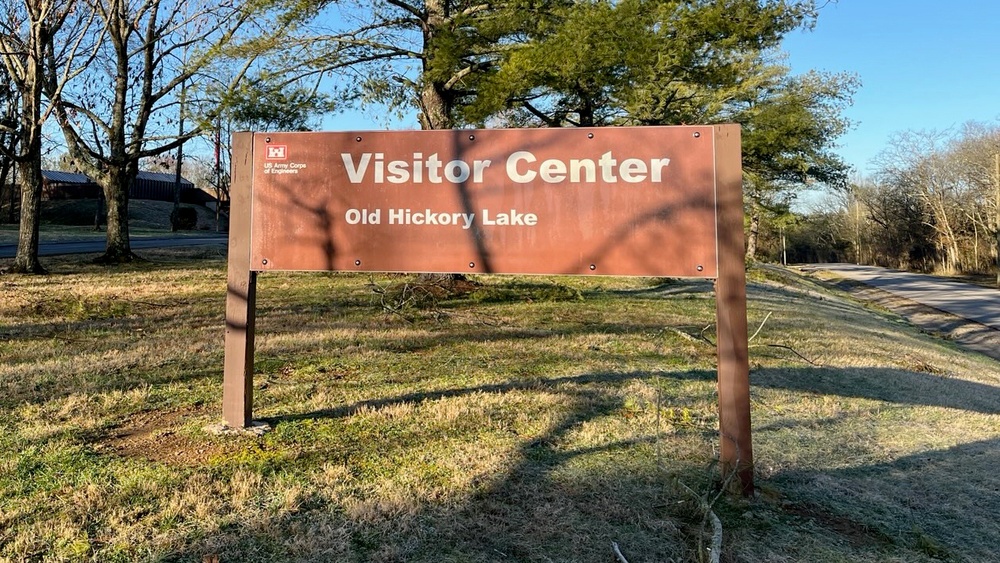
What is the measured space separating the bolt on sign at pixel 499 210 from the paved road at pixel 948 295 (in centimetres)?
1876

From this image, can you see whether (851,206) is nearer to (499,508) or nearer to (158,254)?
(158,254)

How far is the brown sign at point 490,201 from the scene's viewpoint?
10.6 ft

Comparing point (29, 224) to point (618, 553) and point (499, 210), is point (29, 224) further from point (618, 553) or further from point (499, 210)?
point (618, 553)

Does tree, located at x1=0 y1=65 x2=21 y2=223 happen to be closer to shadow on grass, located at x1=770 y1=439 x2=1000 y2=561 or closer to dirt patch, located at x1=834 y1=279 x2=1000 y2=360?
shadow on grass, located at x1=770 y1=439 x2=1000 y2=561

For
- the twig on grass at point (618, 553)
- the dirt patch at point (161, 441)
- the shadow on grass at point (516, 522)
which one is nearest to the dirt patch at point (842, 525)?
the shadow on grass at point (516, 522)

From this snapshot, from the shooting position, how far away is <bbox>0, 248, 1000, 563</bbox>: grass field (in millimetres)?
2545

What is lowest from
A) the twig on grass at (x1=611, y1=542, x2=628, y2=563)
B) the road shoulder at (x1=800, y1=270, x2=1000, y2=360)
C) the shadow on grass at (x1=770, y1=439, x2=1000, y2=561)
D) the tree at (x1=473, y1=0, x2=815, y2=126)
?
the road shoulder at (x1=800, y1=270, x2=1000, y2=360)

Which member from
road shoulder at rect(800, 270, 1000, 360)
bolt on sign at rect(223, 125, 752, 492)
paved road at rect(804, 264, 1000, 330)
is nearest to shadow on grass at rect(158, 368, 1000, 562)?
bolt on sign at rect(223, 125, 752, 492)

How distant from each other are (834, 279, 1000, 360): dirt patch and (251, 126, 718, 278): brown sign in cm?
1448

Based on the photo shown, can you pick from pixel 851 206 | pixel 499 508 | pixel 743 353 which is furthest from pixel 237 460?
pixel 851 206

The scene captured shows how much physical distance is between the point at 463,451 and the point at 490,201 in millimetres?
1404

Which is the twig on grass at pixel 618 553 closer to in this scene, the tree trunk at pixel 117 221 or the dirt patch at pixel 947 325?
the tree trunk at pixel 117 221

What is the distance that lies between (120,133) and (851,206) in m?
62.3

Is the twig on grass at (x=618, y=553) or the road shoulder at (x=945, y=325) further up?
the twig on grass at (x=618, y=553)
